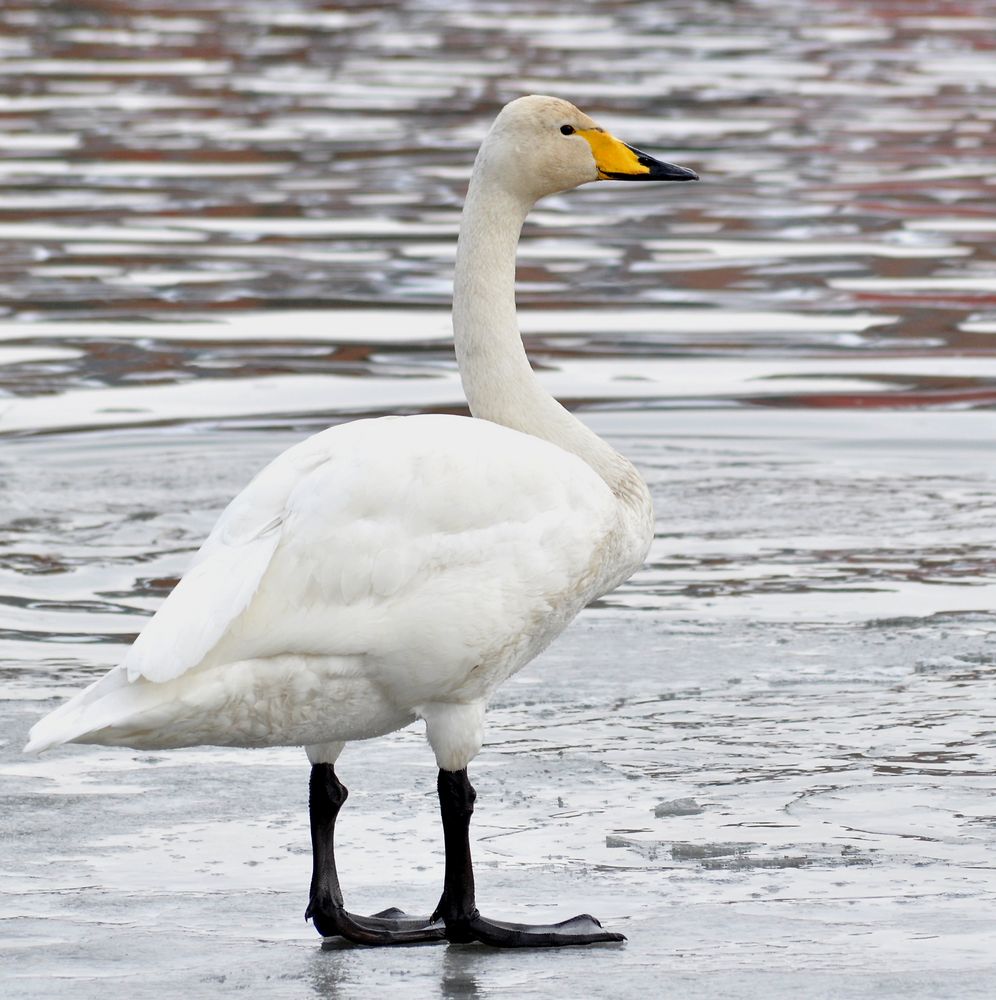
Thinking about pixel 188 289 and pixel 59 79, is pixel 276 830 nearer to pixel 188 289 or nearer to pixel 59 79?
pixel 188 289

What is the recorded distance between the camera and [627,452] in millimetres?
10219

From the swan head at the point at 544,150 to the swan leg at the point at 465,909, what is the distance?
1649 mm

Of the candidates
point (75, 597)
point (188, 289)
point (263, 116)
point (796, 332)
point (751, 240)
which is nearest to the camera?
point (75, 597)

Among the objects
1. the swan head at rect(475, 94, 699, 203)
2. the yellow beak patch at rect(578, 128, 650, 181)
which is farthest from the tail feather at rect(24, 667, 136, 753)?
the yellow beak patch at rect(578, 128, 650, 181)

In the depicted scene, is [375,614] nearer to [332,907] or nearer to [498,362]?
[332,907]

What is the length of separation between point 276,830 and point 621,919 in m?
1.07

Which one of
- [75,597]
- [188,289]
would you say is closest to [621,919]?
[75,597]

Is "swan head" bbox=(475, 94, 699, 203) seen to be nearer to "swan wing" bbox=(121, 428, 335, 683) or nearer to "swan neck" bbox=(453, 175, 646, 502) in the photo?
"swan neck" bbox=(453, 175, 646, 502)

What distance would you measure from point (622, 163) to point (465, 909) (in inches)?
84.8

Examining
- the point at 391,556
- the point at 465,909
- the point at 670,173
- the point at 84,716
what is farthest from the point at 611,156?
the point at 84,716

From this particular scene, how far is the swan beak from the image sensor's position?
19.8 ft

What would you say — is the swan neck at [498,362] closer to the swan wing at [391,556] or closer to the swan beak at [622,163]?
the swan beak at [622,163]

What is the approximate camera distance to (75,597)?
26.7 ft

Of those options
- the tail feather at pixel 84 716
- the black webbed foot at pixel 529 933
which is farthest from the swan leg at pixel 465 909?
the tail feather at pixel 84 716
